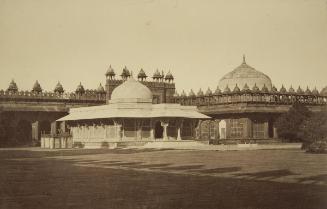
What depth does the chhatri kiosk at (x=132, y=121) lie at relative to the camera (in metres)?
39.2

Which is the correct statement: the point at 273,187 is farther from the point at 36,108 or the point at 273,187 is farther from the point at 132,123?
the point at 36,108

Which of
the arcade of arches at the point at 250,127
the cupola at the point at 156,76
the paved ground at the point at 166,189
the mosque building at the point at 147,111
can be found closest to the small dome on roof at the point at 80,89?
the mosque building at the point at 147,111

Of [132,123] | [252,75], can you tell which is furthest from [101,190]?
[252,75]

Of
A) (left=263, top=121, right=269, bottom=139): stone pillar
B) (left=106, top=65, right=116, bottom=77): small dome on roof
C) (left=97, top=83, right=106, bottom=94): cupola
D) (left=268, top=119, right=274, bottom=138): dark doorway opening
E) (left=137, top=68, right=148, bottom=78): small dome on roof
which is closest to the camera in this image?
(left=263, top=121, right=269, bottom=139): stone pillar

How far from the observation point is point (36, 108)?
163ft

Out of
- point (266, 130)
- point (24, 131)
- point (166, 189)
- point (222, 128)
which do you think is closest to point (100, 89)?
point (24, 131)

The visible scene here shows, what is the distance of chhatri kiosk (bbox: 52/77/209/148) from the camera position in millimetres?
39219

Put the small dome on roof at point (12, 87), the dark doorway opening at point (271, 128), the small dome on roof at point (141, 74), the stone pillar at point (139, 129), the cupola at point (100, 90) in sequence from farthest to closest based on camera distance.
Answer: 1. the small dome on roof at point (141, 74)
2. the cupola at point (100, 90)
3. the small dome on roof at point (12, 87)
4. the dark doorway opening at point (271, 128)
5. the stone pillar at point (139, 129)

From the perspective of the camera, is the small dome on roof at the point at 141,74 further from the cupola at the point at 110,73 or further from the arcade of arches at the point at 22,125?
the arcade of arches at the point at 22,125

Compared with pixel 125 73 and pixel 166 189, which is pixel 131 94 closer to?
pixel 125 73

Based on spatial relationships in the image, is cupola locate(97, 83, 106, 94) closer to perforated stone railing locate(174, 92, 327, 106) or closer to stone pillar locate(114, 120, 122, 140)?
perforated stone railing locate(174, 92, 327, 106)

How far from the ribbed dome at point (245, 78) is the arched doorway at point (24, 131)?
780 inches

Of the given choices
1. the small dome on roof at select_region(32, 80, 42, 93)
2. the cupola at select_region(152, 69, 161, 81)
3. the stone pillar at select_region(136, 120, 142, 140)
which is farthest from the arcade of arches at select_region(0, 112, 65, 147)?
the cupola at select_region(152, 69, 161, 81)

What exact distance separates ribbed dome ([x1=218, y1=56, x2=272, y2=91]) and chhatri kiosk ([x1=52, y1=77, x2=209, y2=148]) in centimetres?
1154
